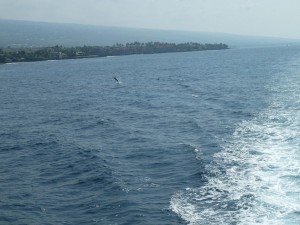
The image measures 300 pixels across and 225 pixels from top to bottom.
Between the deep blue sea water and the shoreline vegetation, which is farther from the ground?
the shoreline vegetation

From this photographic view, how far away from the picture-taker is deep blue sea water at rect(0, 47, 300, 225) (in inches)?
763

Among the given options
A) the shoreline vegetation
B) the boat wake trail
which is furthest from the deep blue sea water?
the shoreline vegetation

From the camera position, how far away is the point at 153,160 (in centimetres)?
2731

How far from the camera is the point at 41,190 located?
22.8 meters

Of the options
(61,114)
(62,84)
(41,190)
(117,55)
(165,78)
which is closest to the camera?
(41,190)

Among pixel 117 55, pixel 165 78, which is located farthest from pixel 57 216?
pixel 117 55

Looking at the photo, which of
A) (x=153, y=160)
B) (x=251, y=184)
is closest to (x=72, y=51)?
(x=153, y=160)

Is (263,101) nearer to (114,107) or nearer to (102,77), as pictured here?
(114,107)

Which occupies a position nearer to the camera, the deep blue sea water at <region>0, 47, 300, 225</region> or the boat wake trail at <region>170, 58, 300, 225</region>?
the boat wake trail at <region>170, 58, 300, 225</region>

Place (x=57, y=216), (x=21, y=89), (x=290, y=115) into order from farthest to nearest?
(x=21, y=89)
(x=290, y=115)
(x=57, y=216)

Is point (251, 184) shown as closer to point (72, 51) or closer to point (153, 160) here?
point (153, 160)

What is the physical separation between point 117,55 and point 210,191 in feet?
473

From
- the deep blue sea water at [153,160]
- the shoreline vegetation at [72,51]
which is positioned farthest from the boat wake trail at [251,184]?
the shoreline vegetation at [72,51]

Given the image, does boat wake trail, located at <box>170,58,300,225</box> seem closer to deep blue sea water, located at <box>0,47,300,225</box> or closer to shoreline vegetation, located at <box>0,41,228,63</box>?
deep blue sea water, located at <box>0,47,300,225</box>
